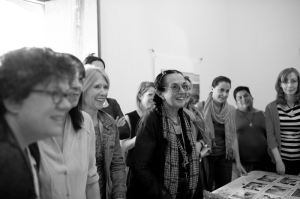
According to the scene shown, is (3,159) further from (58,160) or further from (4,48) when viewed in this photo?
(4,48)

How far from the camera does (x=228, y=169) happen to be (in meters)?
2.73

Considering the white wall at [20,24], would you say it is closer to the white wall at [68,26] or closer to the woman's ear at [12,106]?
the white wall at [68,26]

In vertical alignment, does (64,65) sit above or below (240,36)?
below

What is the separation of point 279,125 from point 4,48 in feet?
8.92

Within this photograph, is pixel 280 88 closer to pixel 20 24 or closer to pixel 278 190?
pixel 278 190

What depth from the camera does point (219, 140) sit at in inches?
108

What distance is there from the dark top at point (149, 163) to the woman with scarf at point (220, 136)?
3.50 ft

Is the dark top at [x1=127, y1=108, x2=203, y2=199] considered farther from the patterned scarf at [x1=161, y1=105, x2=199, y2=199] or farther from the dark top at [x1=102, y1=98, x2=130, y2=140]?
the dark top at [x1=102, y1=98, x2=130, y2=140]

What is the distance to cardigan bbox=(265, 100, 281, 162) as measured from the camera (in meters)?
2.45

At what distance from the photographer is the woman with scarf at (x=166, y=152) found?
1.59m

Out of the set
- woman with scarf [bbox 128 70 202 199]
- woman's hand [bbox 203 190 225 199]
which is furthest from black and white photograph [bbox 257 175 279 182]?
woman with scarf [bbox 128 70 202 199]

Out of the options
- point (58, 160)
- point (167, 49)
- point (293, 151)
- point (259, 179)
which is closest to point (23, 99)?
point (58, 160)

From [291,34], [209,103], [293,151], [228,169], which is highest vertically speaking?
[291,34]

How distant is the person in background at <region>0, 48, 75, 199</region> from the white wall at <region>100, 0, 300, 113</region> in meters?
2.74
